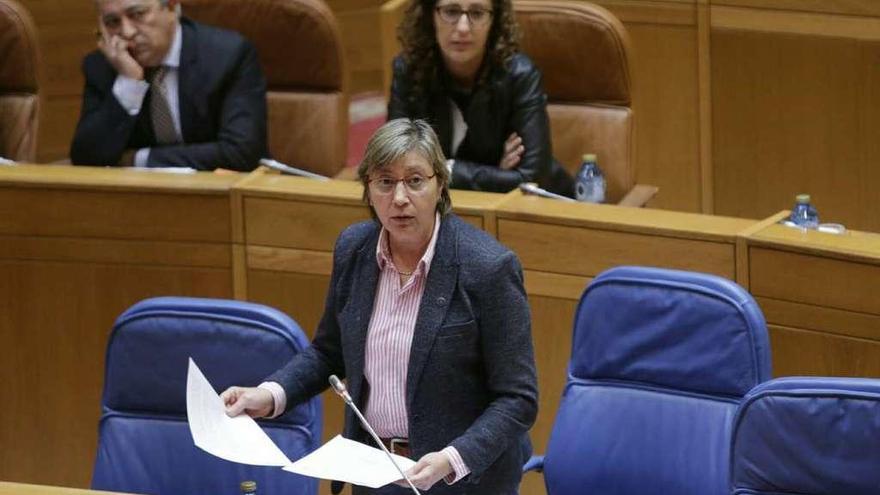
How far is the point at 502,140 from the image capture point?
376cm

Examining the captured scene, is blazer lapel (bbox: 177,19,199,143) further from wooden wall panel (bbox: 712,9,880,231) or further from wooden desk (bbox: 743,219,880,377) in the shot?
wooden wall panel (bbox: 712,9,880,231)

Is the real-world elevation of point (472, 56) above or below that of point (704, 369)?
above

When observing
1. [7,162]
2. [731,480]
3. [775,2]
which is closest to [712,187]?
[775,2]

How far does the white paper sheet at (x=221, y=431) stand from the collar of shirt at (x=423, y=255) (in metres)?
0.29

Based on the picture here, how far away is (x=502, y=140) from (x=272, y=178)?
0.55 m

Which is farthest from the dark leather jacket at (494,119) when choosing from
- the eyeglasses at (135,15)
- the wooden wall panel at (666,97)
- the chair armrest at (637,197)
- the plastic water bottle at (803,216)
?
the wooden wall panel at (666,97)

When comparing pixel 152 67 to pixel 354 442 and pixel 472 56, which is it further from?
pixel 354 442

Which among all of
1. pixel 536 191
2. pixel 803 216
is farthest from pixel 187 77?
pixel 803 216

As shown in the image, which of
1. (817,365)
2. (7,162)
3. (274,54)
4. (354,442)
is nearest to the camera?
(354,442)

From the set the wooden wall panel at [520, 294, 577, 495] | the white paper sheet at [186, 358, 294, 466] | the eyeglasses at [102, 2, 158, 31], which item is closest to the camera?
the white paper sheet at [186, 358, 294, 466]

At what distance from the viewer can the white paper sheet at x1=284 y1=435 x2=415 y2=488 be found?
2.14 meters

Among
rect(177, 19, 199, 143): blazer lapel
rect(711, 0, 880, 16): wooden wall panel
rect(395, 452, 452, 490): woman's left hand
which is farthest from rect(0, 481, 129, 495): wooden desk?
rect(711, 0, 880, 16): wooden wall panel

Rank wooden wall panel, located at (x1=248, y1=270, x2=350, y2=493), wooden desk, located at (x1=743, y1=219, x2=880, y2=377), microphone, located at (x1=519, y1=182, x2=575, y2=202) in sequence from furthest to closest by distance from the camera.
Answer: wooden wall panel, located at (x1=248, y1=270, x2=350, y2=493), microphone, located at (x1=519, y1=182, x2=575, y2=202), wooden desk, located at (x1=743, y1=219, x2=880, y2=377)

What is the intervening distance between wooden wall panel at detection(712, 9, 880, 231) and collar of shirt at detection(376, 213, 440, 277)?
90.0 inches
